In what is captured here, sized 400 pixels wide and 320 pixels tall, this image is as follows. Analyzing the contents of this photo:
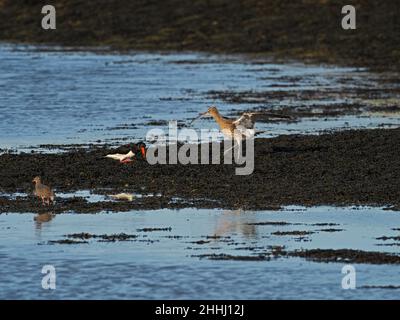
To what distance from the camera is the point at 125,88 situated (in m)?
45.2

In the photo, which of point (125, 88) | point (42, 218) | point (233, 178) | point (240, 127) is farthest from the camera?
point (125, 88)

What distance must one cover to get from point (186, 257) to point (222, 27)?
50.5m

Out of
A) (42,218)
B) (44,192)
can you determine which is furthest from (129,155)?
(42,218)

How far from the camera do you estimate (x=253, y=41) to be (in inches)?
2534

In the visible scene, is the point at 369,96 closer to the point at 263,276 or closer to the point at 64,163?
the point at 64,163

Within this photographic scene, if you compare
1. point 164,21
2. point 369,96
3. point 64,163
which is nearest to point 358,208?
point 64,163

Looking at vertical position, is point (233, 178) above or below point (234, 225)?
above

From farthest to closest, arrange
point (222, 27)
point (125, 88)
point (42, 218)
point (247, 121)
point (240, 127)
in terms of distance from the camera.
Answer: point (222, 27), point (125, 88), point (240, 127), point (247, 121), point (42, 218)

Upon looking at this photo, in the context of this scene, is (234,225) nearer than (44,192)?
Yes

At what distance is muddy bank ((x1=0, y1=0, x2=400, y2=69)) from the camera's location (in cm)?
6075

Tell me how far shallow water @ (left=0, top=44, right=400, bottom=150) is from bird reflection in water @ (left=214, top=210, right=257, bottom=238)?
913 cm

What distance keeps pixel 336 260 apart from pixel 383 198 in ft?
14.7

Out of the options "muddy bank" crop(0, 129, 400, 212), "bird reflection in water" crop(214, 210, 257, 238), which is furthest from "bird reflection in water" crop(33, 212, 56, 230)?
"bird reflection in water" crop(214, 210, 257, 238)

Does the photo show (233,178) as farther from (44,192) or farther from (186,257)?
(186,257)
